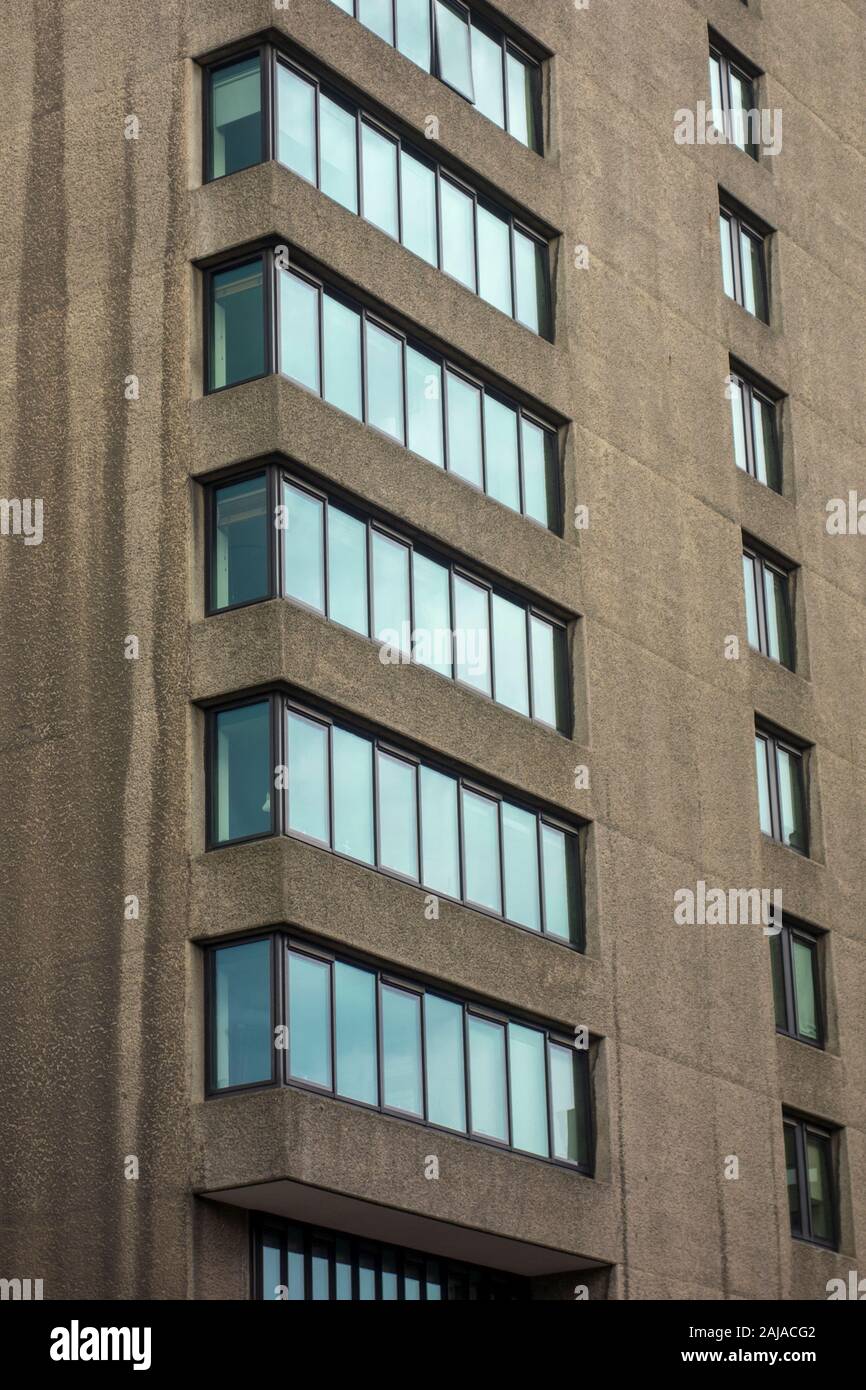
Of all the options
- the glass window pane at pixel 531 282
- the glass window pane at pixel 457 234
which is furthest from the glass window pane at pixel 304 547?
the glass window pane at pixel 531 282

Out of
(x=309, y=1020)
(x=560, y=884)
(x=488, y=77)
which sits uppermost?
(x=488, y=77)

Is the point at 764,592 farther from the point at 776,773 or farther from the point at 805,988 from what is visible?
the point at 805,988

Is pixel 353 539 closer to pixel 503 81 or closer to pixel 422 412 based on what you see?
pixel 422 412

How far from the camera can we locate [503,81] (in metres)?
38.3

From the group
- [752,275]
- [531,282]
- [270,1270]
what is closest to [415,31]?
[531,282]

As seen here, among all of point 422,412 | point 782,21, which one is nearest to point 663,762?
point 422,412

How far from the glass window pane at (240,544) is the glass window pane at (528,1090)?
720 cm

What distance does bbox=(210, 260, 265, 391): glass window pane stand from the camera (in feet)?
104

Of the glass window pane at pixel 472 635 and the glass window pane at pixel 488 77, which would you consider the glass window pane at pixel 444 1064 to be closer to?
the glass window pane at pixel 472 635

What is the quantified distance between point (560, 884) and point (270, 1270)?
8.01 meters

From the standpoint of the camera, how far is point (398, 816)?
31.5 metres

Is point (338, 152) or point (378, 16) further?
point (378, 16)

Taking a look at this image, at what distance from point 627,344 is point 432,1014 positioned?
43.3 feet

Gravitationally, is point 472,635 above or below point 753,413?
below
